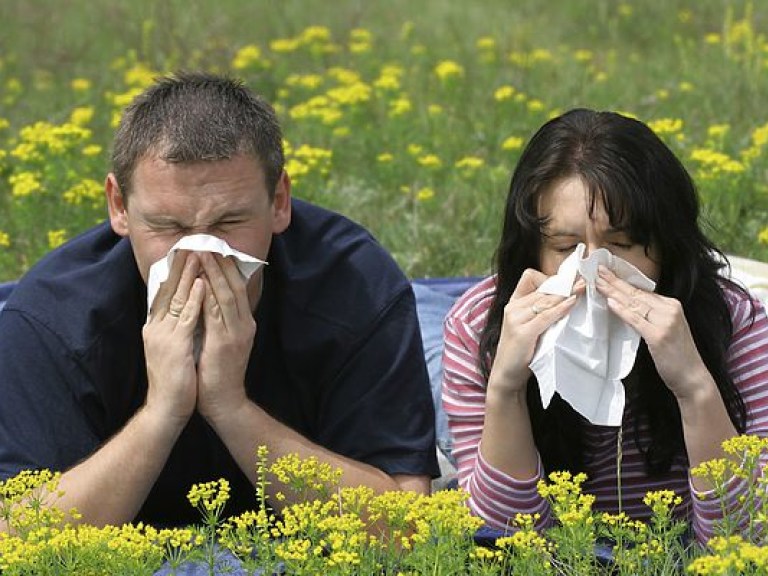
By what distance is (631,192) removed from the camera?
3352 mm

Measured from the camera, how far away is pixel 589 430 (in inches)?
146

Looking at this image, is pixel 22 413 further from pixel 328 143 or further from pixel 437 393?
pixel 328 143

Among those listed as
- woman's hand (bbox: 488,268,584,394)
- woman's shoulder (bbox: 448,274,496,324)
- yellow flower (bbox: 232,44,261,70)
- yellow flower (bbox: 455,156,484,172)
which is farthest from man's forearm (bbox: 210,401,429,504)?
yellow flower (bbox: 232,44,261,70)

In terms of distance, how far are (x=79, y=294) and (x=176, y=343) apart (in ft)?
1.25

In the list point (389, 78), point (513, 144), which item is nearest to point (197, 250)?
point (513, 144)

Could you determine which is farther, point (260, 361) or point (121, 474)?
point (260, 361)

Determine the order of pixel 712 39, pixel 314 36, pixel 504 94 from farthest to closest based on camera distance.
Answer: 1. pixel 314 36
2. pixel 712 39
3. pixel 504 94

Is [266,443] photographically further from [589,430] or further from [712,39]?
[712,39]

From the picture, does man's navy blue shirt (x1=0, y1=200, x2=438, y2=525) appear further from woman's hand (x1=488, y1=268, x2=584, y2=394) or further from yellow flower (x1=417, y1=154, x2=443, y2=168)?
yellow flower (x1=417, y1=154, x2=443, y2=168)

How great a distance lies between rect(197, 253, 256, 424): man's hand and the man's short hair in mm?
248

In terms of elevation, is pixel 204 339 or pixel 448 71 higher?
pixel 204 339

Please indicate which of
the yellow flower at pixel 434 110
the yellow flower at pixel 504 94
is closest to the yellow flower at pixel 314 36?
the yellow flower at pixel 434 110

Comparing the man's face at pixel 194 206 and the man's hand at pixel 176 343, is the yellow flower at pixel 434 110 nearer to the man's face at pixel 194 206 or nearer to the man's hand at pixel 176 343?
the man's face at pixel 194 206

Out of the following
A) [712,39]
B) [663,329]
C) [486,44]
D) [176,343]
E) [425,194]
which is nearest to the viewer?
[663,329]
